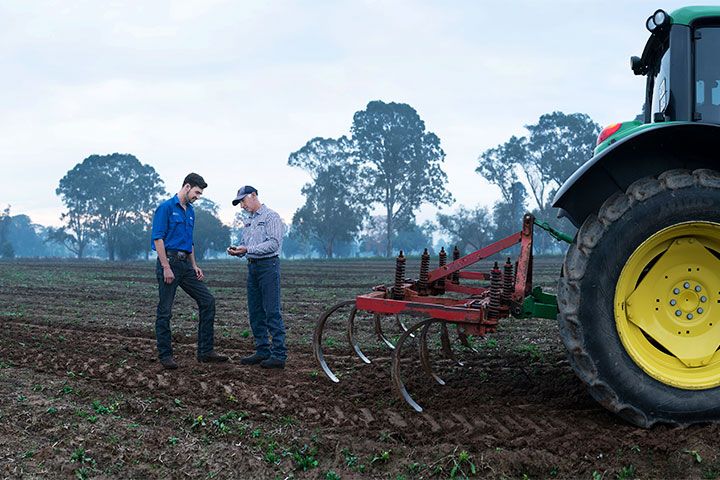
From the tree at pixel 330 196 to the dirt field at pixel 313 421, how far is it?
172ft

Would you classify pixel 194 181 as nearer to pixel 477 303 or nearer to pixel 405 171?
pixel 477 303

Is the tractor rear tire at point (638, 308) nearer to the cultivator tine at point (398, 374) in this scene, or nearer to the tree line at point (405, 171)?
the cultivator tine at point (398, 374)

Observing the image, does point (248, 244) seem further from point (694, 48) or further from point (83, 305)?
point (83, 305)

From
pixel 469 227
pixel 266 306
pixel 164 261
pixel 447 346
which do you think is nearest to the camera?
pixel 447 346

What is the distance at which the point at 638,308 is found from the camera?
4.33 m

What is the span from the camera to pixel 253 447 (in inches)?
175

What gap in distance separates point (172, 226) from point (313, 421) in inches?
116

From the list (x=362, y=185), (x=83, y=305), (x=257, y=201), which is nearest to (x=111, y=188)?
(x=362, y=185)

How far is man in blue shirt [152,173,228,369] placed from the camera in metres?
6.80

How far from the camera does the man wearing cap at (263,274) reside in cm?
684

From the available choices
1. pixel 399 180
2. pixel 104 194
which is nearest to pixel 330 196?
pixel 399 180

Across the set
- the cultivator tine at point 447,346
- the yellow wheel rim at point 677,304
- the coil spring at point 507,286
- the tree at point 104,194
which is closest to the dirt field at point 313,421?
the cultivator tine at point 447,346

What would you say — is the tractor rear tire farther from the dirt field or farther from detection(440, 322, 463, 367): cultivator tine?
detection(440, 322, 463, 367): cultivator tine

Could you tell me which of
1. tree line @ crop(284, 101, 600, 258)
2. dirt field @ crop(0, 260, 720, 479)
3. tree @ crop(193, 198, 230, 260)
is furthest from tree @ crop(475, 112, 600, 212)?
dirt field @ crop(0, 260, 720, 479)
